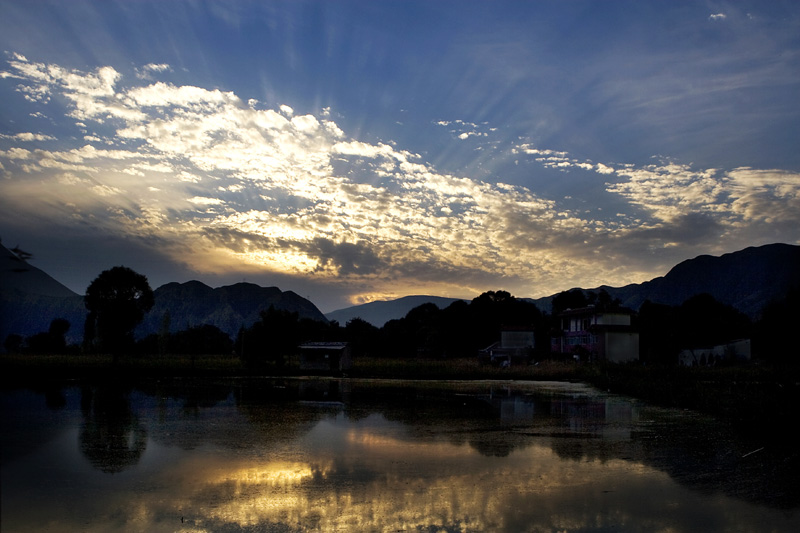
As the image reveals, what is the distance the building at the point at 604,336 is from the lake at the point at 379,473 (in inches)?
1800

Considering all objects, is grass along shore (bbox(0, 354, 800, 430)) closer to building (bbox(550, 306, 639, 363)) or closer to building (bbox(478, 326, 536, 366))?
building (bbox(550, 306, 639, 363))

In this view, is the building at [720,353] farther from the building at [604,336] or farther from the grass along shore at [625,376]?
the grass along shore at [625,376]

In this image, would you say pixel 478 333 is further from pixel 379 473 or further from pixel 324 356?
pixel 379 473

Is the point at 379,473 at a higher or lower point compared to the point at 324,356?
lower

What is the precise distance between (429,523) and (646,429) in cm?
1225

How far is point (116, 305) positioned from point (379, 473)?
49178 millimetres

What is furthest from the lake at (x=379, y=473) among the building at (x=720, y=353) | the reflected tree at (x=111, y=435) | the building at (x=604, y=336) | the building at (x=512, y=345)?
the building at (x=512, y=345)

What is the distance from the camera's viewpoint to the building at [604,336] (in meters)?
64.3

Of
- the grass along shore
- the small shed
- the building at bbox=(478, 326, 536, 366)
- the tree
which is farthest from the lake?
the building at bbox=(478, 326, 536, 366)

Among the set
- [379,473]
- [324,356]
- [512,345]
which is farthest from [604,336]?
[379,473]

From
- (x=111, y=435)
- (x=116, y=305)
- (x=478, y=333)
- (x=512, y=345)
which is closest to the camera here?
(x=111, y=435)

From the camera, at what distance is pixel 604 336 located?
64.0 meters

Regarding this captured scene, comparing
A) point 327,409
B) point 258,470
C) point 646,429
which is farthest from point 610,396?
point 258,470

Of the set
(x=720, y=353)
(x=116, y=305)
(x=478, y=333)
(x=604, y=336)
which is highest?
(x=116, y=305)
